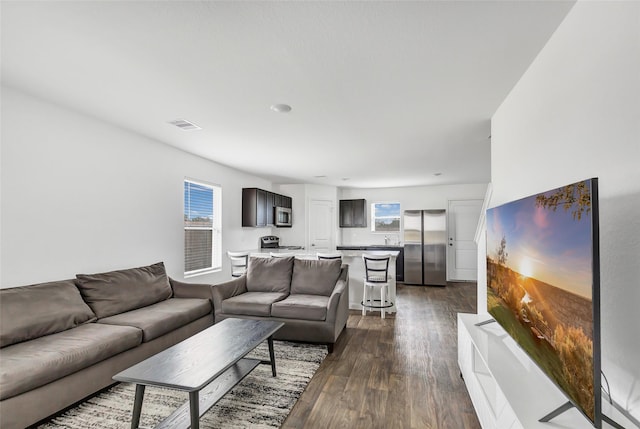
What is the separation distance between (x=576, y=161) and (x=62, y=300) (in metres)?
3.76

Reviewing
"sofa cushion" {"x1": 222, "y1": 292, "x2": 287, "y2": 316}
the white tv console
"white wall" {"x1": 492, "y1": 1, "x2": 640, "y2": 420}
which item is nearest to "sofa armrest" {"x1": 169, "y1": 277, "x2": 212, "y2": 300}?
"sofa cushion" {"x1": 222, "y1": 292, "x2": 287, "y2": 316}

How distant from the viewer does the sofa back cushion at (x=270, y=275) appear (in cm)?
406

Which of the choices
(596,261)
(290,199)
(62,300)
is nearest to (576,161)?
(596,261)

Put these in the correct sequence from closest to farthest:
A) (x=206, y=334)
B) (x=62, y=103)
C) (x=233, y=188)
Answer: (x=206, y=334)
(x=62, y=103)
(x=233, y=188)

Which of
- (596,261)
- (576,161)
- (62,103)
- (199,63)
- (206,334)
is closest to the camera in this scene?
(596,261)

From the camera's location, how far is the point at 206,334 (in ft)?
8.31

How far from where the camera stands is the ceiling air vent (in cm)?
326

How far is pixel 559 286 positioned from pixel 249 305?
3.00 m

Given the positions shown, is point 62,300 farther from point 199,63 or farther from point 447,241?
point 447,241

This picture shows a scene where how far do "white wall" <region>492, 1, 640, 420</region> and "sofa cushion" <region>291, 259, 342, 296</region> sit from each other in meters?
2.59

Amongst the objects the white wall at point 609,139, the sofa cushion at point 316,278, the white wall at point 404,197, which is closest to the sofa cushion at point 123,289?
the sofa cushion at point 316,278

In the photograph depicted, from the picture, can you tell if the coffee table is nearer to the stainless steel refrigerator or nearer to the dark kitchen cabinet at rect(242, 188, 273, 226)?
the dark kitchen cabinet at rect(242, 188, 273, 226)

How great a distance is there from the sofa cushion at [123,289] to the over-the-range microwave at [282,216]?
10.9 ft

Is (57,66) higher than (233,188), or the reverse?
(57,66)
